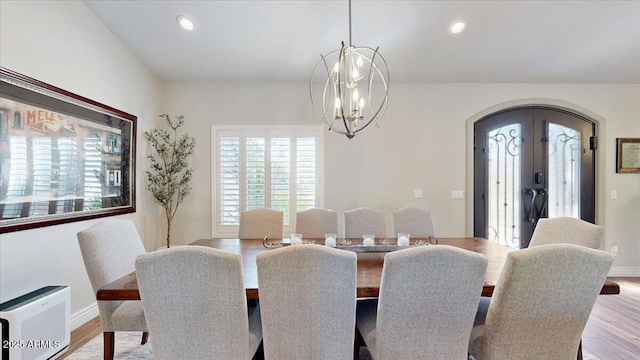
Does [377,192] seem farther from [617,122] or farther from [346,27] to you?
[617,122]

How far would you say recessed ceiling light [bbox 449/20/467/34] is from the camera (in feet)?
9.95

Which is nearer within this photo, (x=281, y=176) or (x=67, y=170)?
(x=67, y=170)

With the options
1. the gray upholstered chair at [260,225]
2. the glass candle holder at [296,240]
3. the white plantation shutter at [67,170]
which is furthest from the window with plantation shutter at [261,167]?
the glass candle holder at [296,240]

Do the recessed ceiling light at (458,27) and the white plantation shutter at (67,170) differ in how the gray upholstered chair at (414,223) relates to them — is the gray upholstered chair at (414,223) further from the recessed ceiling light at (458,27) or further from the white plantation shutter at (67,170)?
the white plantation shutter at (67,170)

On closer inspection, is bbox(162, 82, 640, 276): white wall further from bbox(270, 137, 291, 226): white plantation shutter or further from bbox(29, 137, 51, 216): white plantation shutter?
bbox(29, 137, 51, 216): white plantation shutter

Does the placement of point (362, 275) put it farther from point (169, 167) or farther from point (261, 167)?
point (169, 167)

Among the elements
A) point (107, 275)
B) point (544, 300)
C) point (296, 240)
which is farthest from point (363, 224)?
point (107, 275)

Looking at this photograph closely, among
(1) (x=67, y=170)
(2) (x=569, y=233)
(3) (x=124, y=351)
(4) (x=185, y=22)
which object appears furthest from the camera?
(4) (x=185, y=22)

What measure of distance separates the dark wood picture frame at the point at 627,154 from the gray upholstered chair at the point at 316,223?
412 centimetres

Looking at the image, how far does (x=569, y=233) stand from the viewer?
2.19 meters

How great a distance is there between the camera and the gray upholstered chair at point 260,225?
3084 mm

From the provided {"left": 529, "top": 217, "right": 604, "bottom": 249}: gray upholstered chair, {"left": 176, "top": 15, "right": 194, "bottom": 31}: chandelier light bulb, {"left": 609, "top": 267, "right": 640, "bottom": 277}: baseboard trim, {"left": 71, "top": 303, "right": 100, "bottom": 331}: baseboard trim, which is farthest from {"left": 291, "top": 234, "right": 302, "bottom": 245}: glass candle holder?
{"left": 609, "top": 267, "right": 640, "bottom": 277}: baseboard trim

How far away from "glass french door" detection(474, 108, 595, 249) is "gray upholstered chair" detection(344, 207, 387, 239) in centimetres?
193

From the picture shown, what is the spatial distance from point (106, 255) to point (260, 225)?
4.62 ft
